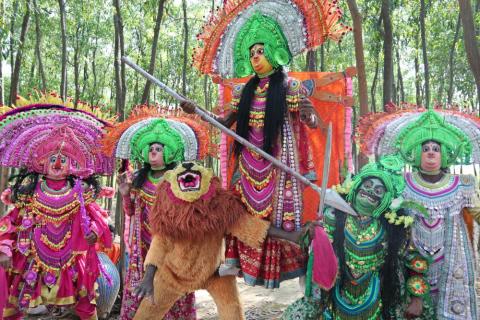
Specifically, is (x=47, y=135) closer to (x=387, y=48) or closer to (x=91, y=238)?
(x=91, y=238)

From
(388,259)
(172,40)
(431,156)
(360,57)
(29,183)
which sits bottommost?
(388,259)

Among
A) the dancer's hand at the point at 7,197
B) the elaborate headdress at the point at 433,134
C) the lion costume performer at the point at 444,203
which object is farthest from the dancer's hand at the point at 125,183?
the lion costume performer at the point at 444,203

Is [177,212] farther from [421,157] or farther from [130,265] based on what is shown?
[421,157]

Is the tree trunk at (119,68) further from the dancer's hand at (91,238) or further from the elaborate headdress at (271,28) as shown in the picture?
the elaborate headdress at (271,28)

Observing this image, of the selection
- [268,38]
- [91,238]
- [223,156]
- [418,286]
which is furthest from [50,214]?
[418,286]

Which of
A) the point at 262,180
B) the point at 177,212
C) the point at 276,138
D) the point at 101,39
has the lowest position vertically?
the point at 177,212

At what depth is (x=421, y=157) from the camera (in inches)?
146

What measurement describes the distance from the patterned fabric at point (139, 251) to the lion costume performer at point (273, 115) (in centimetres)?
105

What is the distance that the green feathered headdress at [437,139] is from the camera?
12.0ft

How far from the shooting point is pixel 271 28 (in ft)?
11.9

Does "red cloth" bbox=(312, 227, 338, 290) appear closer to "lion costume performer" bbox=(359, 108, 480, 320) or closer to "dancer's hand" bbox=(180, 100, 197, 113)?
"lion costume performer" bbox=(359, 108, 480, 320)

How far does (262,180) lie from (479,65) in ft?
9.91

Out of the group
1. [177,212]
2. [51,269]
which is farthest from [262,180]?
[51,269]

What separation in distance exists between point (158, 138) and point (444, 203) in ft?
7.89
